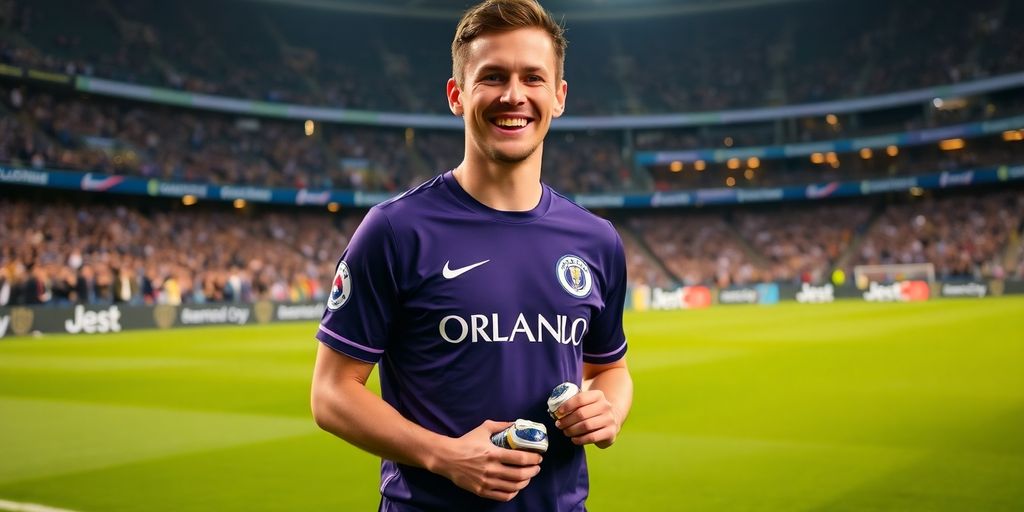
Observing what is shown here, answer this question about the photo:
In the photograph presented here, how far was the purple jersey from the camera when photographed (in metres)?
2.89

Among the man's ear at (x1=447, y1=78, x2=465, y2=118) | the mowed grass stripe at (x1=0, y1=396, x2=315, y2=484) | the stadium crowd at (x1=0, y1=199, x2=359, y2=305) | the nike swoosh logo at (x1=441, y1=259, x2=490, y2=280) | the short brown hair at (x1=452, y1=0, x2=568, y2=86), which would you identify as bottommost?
the mowed grass stripe at (x1=0, y1=396, x2=315, y2=484)

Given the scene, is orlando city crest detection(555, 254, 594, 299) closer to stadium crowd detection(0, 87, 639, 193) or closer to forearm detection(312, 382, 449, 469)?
forearm detection(312, 382, 449, 469)

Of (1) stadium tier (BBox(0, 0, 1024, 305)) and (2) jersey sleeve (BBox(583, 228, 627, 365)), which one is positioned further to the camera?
(1) stadium tier (BBox(0, 0, 1024, 305))

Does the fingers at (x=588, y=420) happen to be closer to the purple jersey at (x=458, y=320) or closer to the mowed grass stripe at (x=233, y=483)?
the purple jersey at (x=458, y=320)

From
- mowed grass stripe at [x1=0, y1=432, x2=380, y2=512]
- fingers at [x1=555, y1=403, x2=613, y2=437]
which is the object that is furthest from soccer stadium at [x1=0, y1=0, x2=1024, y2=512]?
fingers at [x1=555, y1=403, x2=613, y2=437]

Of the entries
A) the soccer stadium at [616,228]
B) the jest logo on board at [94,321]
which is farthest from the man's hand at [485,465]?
the jest logo on board at [94,321]

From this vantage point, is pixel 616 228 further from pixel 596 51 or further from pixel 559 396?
pixel 559 396

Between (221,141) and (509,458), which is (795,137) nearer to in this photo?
(221,141)

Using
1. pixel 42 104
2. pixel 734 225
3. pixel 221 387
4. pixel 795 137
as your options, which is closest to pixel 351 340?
pixel 221 387

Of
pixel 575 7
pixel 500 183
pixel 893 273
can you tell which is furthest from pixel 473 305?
pixel 575 7

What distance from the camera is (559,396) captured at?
273 centimetres

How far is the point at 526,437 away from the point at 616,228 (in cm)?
3956

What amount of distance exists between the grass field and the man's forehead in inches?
202

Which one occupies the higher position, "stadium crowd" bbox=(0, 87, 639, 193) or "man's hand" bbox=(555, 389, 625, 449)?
"stadium crowd" bbox=(0, 87, 639, 193)
